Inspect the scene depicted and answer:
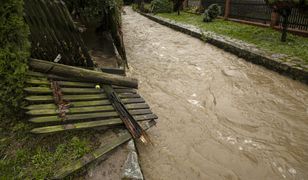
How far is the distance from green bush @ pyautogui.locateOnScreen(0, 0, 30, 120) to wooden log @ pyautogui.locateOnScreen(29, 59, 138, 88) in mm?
227

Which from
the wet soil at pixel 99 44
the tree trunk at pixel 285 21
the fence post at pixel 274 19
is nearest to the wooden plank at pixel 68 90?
the wet soil at pixel 99 44

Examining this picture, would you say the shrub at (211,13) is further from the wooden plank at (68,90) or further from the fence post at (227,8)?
the wooden plank at (68,90)

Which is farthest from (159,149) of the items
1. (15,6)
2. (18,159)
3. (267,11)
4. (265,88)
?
(267,11)

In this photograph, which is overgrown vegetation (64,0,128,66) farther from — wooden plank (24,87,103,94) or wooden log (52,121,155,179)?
wooden log (52,121,155,179)

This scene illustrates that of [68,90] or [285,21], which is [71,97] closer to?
[68,90]

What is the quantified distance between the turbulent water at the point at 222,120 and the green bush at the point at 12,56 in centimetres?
171

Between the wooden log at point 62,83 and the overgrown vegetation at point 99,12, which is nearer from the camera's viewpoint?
the wooden log at point 62,83

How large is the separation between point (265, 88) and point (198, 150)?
296 cm

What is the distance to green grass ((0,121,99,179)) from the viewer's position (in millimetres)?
2271

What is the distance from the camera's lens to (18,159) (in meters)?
2.39

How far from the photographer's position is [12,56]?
8.77 feet

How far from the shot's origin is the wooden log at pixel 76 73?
310 centimetres

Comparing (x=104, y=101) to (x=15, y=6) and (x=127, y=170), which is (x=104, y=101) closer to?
(x=127, y=170)

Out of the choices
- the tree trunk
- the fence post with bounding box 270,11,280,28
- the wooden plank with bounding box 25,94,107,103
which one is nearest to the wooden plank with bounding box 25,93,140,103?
the wooden plank with bounding box 25,94,107,103
